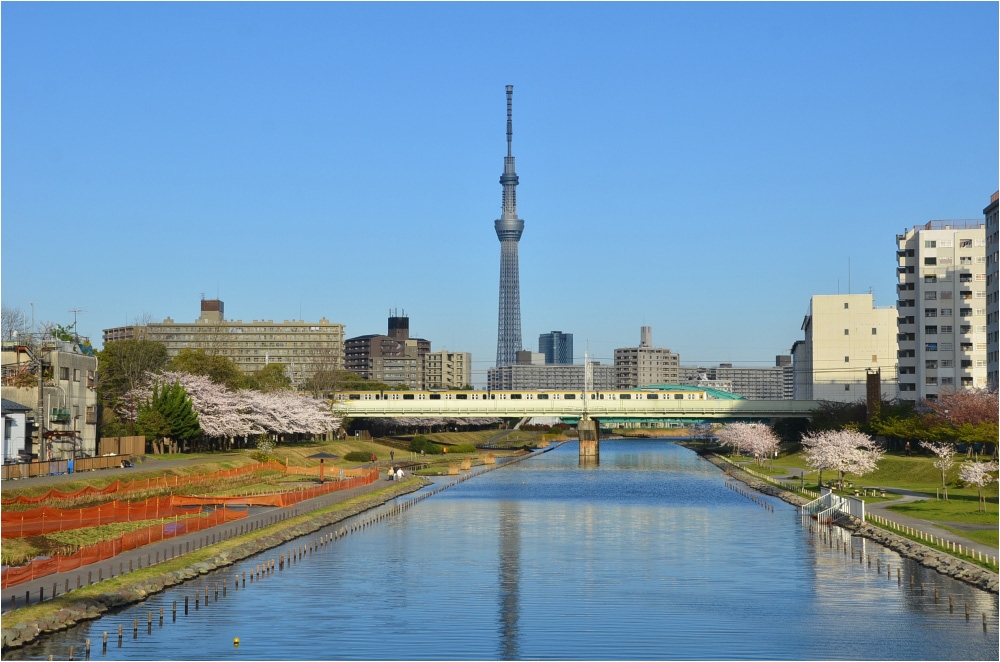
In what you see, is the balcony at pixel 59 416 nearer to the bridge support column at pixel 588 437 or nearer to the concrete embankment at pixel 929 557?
the concrete embankment at pixel 929 557

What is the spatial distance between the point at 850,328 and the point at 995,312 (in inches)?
2906

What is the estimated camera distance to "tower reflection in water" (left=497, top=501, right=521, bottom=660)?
34.7 metres

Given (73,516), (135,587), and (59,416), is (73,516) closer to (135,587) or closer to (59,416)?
(135,587)

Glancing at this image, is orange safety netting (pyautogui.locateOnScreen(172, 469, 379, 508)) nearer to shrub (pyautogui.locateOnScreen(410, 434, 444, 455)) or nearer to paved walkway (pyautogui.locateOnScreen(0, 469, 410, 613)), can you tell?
paved walkway (pyautogui.locateOnScreen(0, 469, 410, 613))

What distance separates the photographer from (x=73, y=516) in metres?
58.8

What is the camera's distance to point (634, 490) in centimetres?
10238

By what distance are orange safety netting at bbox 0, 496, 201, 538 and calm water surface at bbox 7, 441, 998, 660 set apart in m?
9.89

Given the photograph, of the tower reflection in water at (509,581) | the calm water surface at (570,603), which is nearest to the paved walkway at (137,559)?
the calm water surface at (570,603)

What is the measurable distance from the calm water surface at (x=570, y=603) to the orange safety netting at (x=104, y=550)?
13.2ft

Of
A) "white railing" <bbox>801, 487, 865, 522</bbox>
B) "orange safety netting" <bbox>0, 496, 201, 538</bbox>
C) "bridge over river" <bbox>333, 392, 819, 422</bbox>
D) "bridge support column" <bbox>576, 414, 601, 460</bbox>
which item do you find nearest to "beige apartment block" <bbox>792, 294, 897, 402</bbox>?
"bridge over river" <bbox>333, 392, 819, 422</bbox>

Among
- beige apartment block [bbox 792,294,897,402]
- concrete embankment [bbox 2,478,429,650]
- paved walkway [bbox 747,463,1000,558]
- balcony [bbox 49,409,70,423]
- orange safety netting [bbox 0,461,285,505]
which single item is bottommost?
concrete embankment [bbox 2,478,429,650]

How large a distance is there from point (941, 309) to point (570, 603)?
12144 cm

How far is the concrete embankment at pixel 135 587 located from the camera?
3300cm

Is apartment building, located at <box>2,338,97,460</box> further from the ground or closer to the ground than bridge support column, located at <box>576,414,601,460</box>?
further from the ground
